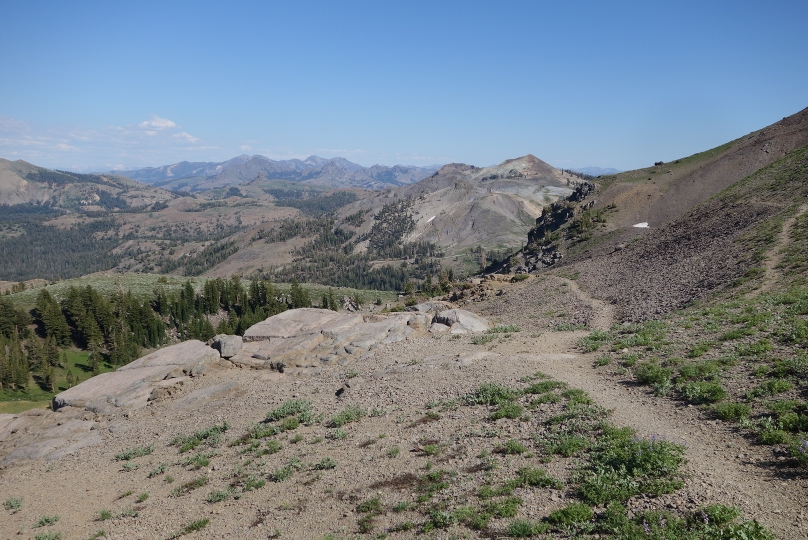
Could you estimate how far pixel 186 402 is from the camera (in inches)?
1201

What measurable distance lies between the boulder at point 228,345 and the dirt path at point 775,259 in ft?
131

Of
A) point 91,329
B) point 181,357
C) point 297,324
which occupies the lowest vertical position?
point 91,329

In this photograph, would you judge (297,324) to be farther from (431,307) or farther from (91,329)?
(91,329)

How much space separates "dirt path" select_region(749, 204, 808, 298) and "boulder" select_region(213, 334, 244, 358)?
39.9 m

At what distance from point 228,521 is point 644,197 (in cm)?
11164

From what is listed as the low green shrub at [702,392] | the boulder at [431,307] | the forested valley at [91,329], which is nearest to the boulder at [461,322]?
the boulder at [431,307]

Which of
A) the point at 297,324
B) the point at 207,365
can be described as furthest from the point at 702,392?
the point at 207,365

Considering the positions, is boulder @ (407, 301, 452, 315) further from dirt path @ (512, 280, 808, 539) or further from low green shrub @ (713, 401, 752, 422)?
low green shrub @ (713, 401, 752, 422)

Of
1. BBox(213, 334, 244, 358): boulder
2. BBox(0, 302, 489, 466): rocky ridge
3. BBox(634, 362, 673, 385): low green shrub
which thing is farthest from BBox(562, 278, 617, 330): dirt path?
BBox(213, 334, 244, 358): boulder

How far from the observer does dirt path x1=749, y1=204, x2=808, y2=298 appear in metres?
31.0

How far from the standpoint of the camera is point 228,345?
38.1 meters

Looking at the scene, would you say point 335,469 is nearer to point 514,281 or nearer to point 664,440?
point 664,440

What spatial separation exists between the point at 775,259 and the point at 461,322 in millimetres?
26498

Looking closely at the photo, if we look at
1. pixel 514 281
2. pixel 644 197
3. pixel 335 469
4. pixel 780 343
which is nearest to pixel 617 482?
pixel 335 469
